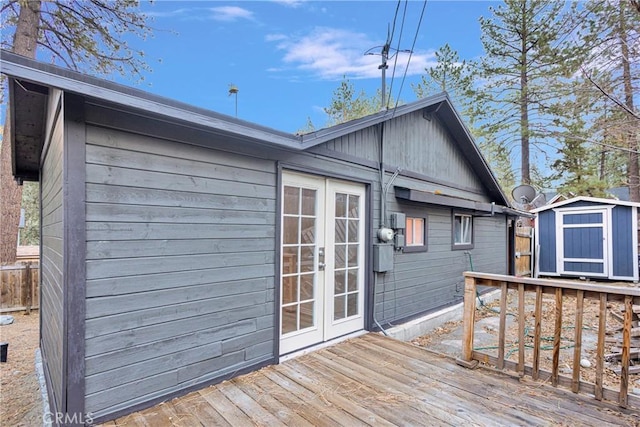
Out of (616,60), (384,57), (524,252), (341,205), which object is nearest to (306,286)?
(341,205)

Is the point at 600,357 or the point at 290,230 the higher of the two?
the point at 290,230

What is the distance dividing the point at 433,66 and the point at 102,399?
15369mm

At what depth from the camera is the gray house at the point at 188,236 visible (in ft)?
6.82

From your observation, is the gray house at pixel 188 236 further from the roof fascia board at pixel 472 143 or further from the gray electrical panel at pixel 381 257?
the roof fascia board at pixel 472 143

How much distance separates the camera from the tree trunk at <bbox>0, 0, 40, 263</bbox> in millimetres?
6453

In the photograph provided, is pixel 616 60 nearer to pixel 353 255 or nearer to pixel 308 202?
pixel 353 255

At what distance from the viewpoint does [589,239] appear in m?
9.03

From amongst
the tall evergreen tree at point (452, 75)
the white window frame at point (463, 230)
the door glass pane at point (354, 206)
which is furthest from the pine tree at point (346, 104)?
the door glass pane at point (354, 206)

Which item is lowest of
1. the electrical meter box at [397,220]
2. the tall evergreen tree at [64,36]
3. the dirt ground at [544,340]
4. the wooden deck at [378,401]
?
the dirt ground at [544,340]

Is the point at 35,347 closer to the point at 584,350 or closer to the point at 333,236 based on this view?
the point at 333,236

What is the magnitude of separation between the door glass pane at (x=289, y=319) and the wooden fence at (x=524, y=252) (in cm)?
834

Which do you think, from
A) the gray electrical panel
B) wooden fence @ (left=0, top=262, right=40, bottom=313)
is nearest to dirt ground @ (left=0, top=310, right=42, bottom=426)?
wooden fence @ (left=0, top=262, right=40, bottom=313)

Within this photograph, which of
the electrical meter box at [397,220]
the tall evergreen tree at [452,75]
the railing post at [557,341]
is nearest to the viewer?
the railing post at [557,341]

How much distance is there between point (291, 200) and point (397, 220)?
1.78 m
